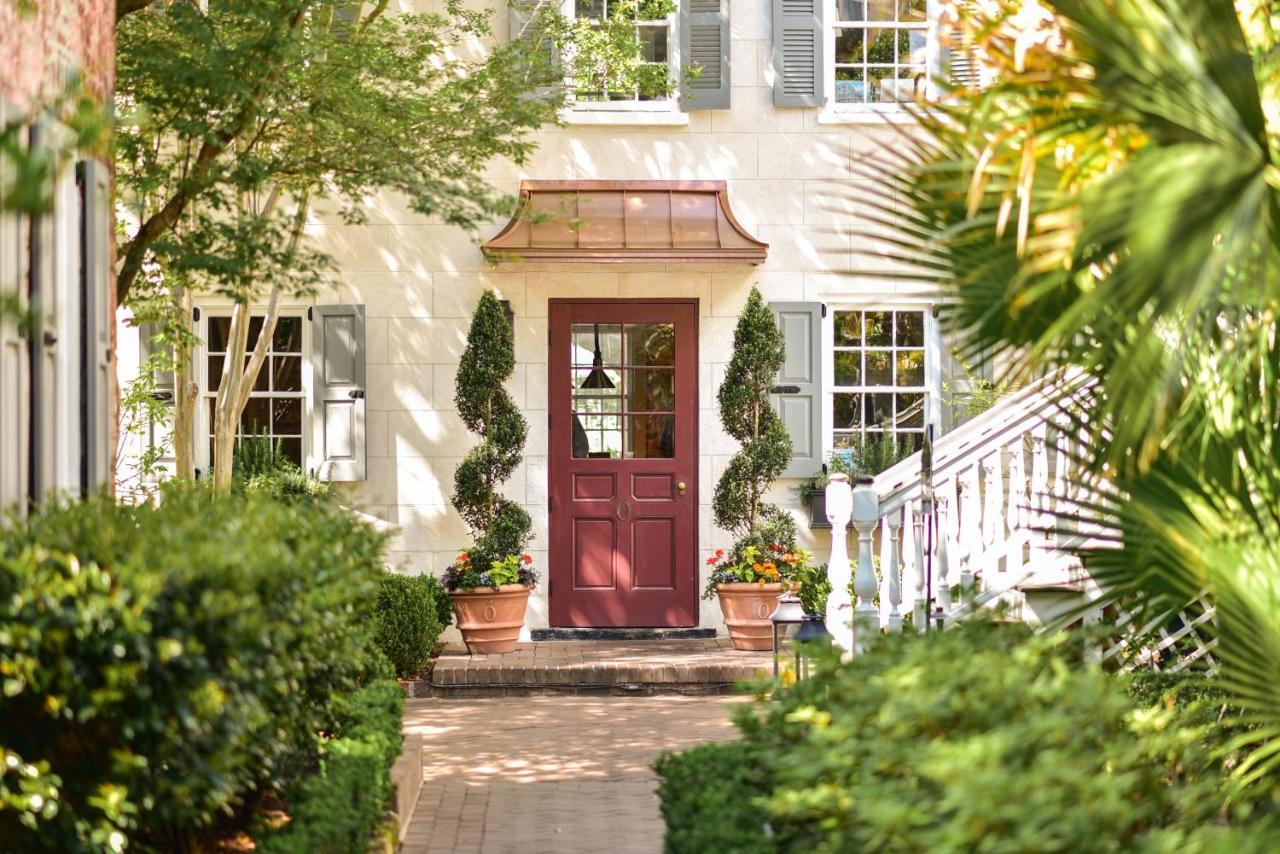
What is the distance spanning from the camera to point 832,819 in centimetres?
357

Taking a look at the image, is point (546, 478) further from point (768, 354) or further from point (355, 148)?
point (355, 148)

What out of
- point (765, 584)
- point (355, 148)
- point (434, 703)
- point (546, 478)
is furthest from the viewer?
point (546, 478)

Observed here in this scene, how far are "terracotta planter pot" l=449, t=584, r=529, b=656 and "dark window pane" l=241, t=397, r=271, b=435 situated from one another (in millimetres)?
2036

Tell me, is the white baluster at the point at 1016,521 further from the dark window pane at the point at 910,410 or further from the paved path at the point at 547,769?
the dark window pane at the point at 910,410

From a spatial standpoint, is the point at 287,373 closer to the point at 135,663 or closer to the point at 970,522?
the point at 970,522

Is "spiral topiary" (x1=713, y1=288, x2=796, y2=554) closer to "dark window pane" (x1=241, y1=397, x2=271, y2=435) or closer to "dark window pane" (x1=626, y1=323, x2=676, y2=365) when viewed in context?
"dark window pane" (x1=626, y1=323, x2=676, y2=365)

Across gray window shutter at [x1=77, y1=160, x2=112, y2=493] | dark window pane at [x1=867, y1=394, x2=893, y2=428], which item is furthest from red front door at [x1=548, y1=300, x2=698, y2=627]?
gray window shutter at [x1=77, y1=160, x2=112, y2=493]

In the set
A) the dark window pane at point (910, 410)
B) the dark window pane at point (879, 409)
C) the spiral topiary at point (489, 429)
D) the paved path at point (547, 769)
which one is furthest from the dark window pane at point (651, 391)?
the paved path at point (547, 769)

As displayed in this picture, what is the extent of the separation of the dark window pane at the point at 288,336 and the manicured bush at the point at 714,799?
7996 millimetres

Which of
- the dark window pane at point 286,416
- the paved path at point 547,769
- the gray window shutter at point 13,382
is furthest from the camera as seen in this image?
the dark window pane at point 286,416

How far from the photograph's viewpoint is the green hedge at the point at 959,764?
297cm

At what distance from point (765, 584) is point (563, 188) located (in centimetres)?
328

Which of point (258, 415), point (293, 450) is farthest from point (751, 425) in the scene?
point (258, 415)

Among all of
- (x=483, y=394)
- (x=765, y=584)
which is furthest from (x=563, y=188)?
(x=765, y=584)
